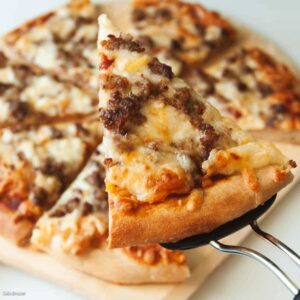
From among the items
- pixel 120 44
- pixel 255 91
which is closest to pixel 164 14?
pixel 255 91

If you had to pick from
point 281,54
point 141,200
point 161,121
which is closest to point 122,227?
point 141,200

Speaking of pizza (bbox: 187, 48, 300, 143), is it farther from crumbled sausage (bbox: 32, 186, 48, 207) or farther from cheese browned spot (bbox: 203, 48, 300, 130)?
crumbled sausage (bbox: 32, 186, 48, 207)

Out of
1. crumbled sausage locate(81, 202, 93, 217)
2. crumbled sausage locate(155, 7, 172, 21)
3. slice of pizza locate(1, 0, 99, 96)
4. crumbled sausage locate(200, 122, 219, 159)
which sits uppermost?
crumbled sausage locate(200, 122, 219, 159)

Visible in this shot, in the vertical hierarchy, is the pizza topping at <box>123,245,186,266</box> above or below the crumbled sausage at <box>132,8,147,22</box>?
below

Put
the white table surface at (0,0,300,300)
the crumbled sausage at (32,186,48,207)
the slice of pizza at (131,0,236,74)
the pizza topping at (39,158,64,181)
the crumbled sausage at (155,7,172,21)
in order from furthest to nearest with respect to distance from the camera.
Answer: the crumbled sausage at (155,7,172,21) < the slice of pizza at (131,0,236,74) < the pizza topping at (39,158,64,181) < the crumbled sausage at (32,186,48,207) < the white table surface at (0,0,300,300)

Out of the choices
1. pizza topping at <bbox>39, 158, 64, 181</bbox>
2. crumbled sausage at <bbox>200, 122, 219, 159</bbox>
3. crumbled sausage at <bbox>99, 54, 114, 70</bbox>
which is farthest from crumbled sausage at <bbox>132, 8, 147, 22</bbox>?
crumbled sausage at <bbox>200, 122, 219, 159</bbox>

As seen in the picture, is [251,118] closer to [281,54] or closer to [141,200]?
[281,54]
